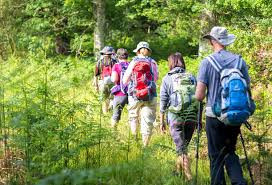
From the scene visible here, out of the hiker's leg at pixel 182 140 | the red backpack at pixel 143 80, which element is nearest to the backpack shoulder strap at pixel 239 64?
the hiker's leg at pixel 182 140

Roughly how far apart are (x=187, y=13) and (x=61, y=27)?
6616 mm

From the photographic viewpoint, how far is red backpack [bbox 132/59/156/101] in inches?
288

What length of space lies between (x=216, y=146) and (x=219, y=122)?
277 mm

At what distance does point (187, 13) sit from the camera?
58.6ft

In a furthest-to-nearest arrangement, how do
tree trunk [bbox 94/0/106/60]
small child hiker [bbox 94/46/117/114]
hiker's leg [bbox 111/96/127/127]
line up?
tree trunk [bbox 94/0/106/60], small child hiker [bbox 94/46/117/114], hiker's leg [bbox 111/96/127/127]

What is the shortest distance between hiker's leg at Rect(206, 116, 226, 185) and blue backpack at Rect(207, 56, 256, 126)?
0.17 m

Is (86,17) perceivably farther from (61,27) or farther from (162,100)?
(162,100)

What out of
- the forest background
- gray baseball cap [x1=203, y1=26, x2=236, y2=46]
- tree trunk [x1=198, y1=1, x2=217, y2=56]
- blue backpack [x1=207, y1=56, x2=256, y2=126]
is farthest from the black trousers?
tree trunk [x1=198, y1=1, x2=217, y2=56]

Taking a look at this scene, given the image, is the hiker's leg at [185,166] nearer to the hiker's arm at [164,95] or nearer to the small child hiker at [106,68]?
the hiker's arm at [164,95]

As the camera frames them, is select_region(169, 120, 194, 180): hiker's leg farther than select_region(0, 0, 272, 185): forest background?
Yes

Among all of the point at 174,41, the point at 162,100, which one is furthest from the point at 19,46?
the point at 162,100

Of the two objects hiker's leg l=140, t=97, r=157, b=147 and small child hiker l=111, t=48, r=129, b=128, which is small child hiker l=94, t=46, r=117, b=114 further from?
hiker's leg l=140, t=97, r=157, b=147

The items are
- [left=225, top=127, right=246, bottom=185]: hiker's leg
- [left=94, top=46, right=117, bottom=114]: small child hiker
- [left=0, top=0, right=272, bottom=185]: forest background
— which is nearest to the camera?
[left=225, top=127, right=246, bottom=185]: hiker's leg

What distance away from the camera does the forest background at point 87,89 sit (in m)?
5.11
